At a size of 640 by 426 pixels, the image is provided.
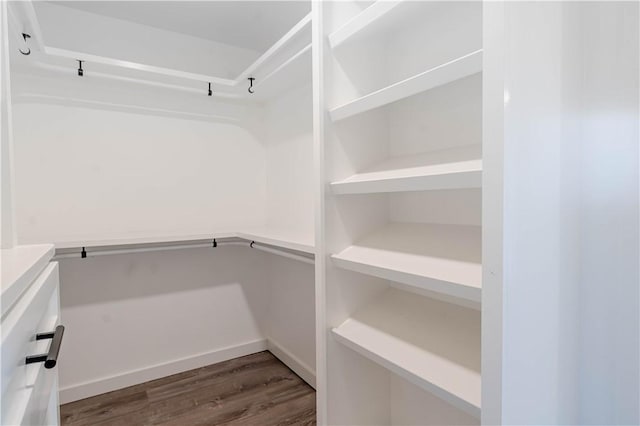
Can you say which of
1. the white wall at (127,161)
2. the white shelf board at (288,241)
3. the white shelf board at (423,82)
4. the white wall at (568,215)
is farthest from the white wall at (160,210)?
the white wall at (568,215)

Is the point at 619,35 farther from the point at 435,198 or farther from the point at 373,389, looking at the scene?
the point at 373,389

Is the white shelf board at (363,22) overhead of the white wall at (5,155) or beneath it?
overhead

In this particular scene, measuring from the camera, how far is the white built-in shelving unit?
984 mm

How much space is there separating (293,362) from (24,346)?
195cm

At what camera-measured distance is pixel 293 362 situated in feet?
7.42

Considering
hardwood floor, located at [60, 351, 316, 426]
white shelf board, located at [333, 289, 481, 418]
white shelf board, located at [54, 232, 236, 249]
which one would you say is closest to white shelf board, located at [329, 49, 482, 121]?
white shelf board, located at [333, 289, 481, 418]

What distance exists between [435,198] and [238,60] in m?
1.97

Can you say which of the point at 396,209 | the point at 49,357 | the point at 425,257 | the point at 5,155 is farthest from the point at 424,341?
the point at 5,155

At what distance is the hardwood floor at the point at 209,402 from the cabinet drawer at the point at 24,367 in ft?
4.23

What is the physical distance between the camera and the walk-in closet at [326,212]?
74cm

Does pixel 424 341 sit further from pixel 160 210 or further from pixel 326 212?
pixel 160 210

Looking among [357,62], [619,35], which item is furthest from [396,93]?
[619,35]

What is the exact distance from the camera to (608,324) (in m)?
0.86

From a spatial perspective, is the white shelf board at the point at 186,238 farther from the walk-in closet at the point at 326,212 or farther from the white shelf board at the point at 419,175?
the white shelf board at the point at 419,175
